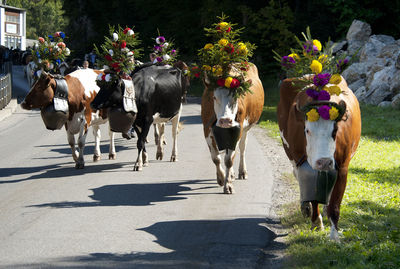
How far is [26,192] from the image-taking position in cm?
1067

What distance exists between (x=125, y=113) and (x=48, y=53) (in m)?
2.51

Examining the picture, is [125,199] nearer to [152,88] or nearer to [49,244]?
[49,244]

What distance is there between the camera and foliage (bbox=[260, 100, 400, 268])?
21.9ft

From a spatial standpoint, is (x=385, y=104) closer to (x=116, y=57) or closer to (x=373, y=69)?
(x=373, y=69)

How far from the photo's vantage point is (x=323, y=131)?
695 centimetres

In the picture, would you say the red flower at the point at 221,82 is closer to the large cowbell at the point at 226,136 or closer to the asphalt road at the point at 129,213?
the large cowbell at the point at 226,136

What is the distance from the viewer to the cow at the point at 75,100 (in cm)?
1242

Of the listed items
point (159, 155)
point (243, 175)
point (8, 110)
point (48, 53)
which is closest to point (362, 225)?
point (243, 175)

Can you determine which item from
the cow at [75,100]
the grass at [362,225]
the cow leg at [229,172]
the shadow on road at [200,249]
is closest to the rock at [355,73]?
the grass at [362,225]

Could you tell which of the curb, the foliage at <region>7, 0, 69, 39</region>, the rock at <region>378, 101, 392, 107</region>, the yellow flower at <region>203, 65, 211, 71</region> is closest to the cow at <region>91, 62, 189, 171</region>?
the yellow flower at <region>203, 65, 211, 71</region>

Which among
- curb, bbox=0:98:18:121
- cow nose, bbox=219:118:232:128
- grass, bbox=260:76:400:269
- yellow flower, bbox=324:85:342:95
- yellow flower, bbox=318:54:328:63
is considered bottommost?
curb, bbox=0:98:18:121

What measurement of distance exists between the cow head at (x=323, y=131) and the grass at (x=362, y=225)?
38.5 inches

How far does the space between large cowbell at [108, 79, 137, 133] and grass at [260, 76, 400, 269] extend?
13.6 feet

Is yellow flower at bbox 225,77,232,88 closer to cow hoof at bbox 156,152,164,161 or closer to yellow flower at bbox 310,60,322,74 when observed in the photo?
yellow flower at bbox 310,60,322,74
